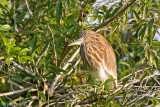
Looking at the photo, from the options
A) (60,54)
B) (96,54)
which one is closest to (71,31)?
(60,54)

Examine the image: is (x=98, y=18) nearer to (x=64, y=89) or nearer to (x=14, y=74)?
(x=64, y=89)

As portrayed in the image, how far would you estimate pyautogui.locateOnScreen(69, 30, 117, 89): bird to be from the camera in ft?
11.9

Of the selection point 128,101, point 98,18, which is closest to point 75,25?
point 98,18

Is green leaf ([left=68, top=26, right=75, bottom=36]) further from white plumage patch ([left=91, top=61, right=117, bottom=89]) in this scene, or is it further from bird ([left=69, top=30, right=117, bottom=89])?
white plumage patch ([left=91, top=61, right=117, bottom=89])

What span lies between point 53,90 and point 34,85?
244 millimetres

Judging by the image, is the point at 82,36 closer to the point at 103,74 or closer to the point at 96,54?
the point at 96,54

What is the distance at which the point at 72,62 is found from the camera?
3.70 meters

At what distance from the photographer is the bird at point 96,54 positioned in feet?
11.9

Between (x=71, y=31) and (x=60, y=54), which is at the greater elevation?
(x=71, y=31)

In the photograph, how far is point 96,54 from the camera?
12.3 ft

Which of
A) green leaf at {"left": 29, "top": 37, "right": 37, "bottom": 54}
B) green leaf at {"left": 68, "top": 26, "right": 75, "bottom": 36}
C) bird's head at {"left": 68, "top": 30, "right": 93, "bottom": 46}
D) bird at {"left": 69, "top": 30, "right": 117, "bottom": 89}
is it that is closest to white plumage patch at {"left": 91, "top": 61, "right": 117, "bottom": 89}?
bird at {"left": 69, "top": 30, "right": 117, "bottom": 89}

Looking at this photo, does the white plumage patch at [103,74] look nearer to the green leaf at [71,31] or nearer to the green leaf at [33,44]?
the green leaf at [71,31]

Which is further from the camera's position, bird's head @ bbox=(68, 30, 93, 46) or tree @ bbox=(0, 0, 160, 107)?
bird's head @ bbox=(68, 30, 93, 46)

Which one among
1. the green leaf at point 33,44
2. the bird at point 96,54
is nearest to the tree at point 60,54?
the green leaf at point 33,44
